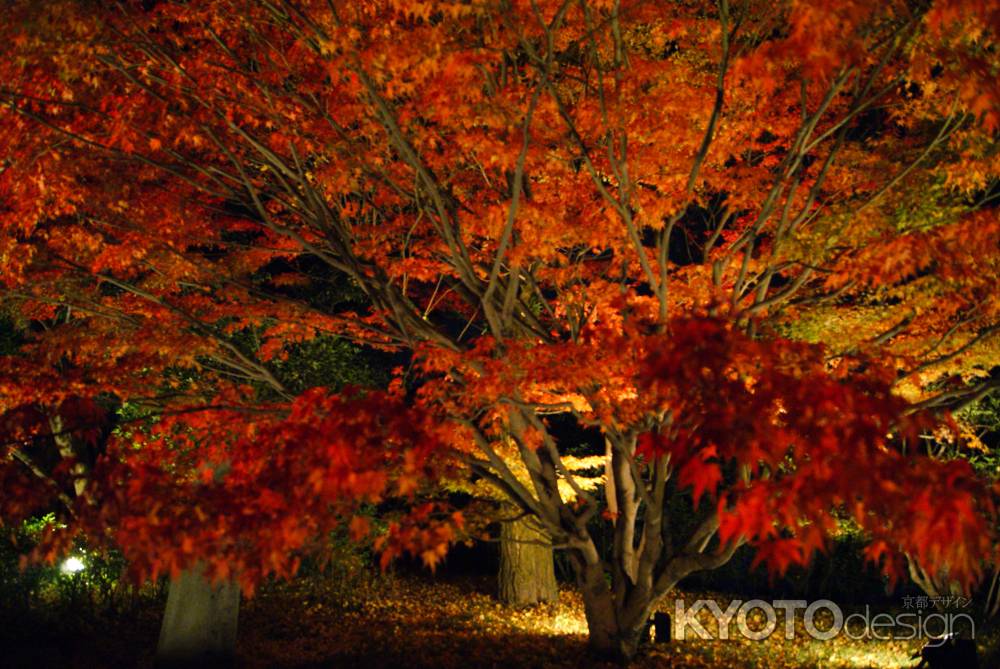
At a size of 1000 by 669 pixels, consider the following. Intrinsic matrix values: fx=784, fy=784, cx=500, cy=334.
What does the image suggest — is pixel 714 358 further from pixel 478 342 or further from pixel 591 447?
pixel 591 447

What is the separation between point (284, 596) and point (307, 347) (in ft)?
13.7

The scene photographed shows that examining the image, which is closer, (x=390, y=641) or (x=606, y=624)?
(x=606, y=624)

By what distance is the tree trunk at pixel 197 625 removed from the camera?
9344mm

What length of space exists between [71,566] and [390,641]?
535 cm

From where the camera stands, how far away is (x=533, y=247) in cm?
754

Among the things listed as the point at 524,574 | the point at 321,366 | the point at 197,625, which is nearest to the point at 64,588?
the point at 197,625

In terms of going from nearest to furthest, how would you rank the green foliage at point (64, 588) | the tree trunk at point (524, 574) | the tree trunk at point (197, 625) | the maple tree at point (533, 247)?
the maple tree at point (533, 247)
the tree trunk at point (197, 625)
the green foliage at point (64, 588)
the tree trunk at point (524, 574)

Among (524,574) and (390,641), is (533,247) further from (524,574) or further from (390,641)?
(524,574)

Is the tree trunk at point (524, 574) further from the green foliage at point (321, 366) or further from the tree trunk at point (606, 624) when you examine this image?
the tree trunk at point (606, 624)

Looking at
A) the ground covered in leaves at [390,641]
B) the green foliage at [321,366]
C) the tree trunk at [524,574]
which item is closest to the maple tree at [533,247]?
the ground covered in leaves at [390,641]

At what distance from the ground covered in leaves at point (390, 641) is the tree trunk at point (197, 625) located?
15.9 inches

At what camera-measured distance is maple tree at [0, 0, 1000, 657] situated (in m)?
4.77

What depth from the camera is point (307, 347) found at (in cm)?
1325

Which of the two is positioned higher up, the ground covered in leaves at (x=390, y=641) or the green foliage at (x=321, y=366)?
the green foliage at (x=321, y=366)
